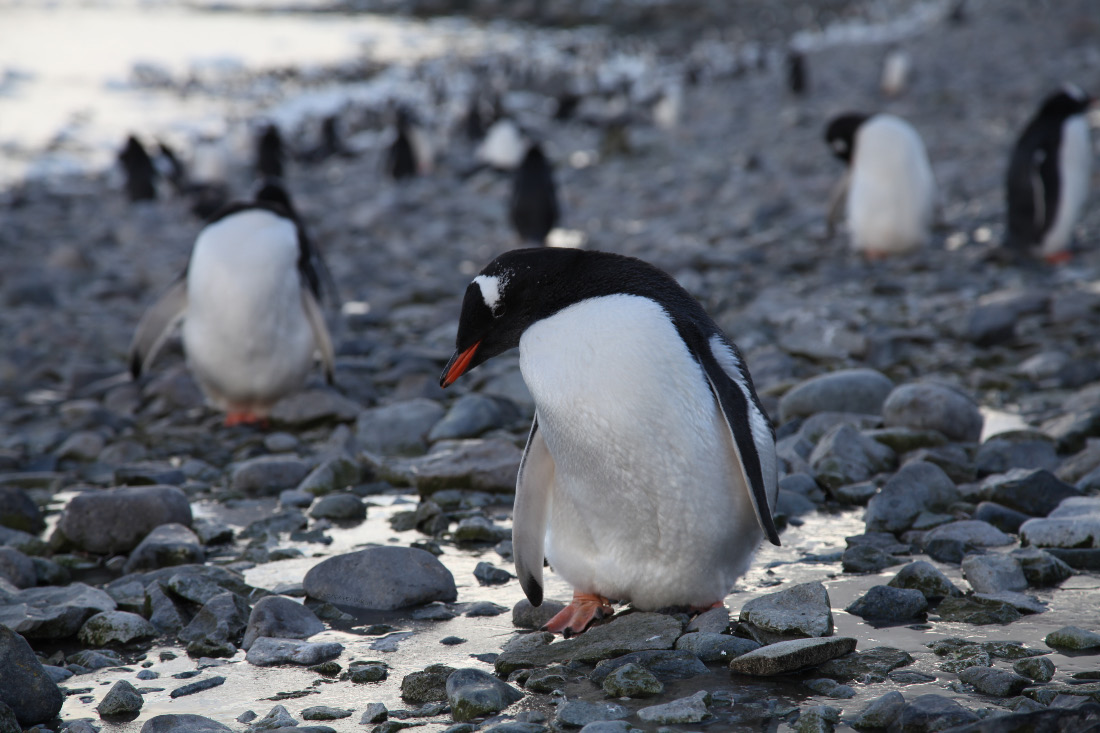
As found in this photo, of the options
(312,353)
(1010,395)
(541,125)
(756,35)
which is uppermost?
(756,35)

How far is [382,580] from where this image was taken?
3033 mm

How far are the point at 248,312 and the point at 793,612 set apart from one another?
3.19 meters

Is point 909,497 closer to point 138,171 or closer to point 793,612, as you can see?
point 793,612

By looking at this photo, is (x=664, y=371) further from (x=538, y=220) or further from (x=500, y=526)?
Result: (x=538, y=220)

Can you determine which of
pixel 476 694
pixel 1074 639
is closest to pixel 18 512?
pixel 476 694

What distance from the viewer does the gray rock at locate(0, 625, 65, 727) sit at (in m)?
2.29

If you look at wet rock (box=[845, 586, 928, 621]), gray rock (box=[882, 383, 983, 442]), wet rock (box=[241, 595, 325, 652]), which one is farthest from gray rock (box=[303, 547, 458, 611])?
gray rock (box=[882, 383, 983, 442])

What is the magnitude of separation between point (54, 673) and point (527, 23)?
6087cm

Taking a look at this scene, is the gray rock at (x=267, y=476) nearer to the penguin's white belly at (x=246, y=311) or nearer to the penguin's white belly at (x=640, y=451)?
the penguin's white belly at (x=246, y=311)

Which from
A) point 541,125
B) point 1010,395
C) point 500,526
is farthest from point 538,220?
point 541,125

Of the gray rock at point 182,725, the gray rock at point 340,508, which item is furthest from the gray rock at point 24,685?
the gray rock at point 340,508

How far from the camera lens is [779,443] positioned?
4.27m

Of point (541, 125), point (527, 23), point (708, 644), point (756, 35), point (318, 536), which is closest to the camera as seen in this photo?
point (708, 644)

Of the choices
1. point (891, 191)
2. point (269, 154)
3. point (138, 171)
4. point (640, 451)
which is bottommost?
point (640, 451)
